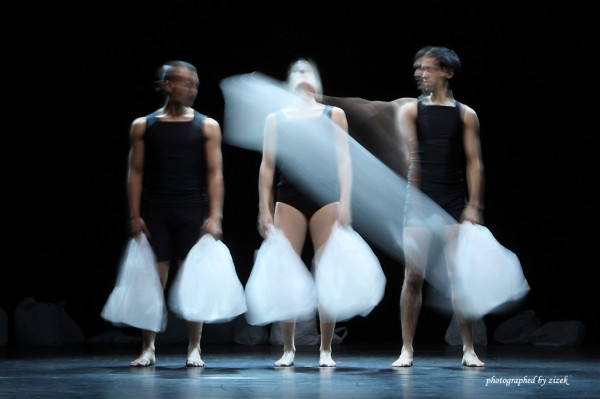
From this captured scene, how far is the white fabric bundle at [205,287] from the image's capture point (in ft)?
11.2

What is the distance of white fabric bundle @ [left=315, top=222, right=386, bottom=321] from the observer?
338cm

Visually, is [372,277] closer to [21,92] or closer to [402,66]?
[402,66]

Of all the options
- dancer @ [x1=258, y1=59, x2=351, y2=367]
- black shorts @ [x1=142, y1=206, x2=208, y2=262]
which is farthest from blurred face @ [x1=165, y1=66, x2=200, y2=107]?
black shorts @ [x1=142, y1=206, x2=208, y2=262]

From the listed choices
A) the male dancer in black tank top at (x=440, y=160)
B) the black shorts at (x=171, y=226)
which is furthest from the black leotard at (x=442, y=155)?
the black shorts at (x=171, y=226)

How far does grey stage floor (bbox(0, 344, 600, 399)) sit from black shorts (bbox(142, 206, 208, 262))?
52cm

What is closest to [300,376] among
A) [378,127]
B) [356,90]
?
[378,127]

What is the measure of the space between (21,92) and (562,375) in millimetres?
4215

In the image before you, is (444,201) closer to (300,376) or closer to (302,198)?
(302,198)

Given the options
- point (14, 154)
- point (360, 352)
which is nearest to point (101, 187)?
point (14, 154)

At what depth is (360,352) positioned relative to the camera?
467 centimetres

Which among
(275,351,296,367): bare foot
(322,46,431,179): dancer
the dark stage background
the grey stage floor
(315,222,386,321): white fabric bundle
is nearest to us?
the grey stage floor

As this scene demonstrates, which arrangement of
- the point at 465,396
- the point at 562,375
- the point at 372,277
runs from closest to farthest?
the point at 465,396, the point at 562,375, the point at 372,277

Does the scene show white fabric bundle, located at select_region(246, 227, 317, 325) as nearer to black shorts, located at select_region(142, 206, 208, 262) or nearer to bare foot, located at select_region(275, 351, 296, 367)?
bare foot, located at select_region(275, 351, 296, 367)

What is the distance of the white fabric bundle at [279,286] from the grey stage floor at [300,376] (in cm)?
24
